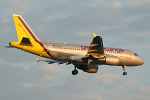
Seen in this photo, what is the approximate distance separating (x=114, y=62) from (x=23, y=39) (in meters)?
13.7

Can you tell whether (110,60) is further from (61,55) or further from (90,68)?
(61,55)

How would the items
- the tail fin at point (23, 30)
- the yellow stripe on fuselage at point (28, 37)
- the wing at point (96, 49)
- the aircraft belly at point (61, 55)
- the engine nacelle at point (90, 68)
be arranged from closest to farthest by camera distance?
the wing at point (96, 49) → the yellow stripe on fuselage at point (28, 37) → the aircraft belly at point (61, 55) → the tail fin at point (23, 30) → the engine nacelle at point (90, 68)

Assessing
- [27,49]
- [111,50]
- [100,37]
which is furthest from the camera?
Result: [111,50]

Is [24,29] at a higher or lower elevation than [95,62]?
higher

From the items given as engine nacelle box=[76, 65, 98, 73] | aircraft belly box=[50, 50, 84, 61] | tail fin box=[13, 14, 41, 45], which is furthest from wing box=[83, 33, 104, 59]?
tail fin box=[13, 14, 41, 45]

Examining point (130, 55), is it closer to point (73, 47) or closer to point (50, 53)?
point (73, 47)

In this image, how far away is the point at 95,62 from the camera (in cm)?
4744

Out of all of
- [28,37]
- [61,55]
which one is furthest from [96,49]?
[28,37]

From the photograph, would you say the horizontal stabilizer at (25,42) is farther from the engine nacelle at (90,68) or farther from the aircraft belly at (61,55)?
the engine nacelle at (90,68)

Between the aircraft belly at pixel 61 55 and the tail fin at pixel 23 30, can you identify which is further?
the tail fin at pixel 23 30

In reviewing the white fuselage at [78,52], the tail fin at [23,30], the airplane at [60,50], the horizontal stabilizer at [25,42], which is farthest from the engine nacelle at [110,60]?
the horizontal stabilizer at [25,42]

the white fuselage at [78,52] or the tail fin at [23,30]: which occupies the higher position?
the tail fin at [23,30]

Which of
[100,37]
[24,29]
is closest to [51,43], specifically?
[24,29]

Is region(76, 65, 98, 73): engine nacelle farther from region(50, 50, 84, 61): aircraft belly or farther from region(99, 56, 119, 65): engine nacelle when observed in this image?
A: region(50, 50, 84, 61): aircraft belly
